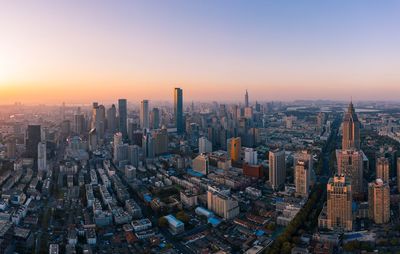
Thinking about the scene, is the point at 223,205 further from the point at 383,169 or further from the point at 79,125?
the point at 79,125

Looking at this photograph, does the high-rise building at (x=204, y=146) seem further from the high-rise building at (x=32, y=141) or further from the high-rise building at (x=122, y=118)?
the high-rise building at (x=32, y=141)

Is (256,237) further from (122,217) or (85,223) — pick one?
(85,223)

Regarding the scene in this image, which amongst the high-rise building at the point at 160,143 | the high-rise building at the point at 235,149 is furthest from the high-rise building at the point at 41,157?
the high-rise building at the point at 235,149

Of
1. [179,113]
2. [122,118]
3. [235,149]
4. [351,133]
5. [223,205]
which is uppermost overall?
[179,113]

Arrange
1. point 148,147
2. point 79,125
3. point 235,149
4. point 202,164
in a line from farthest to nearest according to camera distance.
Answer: point 79,125 → point 148,147 → point 235,149 → point 202,164

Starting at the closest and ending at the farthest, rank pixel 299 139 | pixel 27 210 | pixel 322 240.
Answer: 1. pixel 322 240
2. pixel 27 210
3. pixel 299 139

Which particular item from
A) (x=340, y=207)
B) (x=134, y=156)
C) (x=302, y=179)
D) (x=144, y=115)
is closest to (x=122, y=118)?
(x=144, y=115)

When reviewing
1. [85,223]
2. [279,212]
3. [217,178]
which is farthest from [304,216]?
[85,223]
